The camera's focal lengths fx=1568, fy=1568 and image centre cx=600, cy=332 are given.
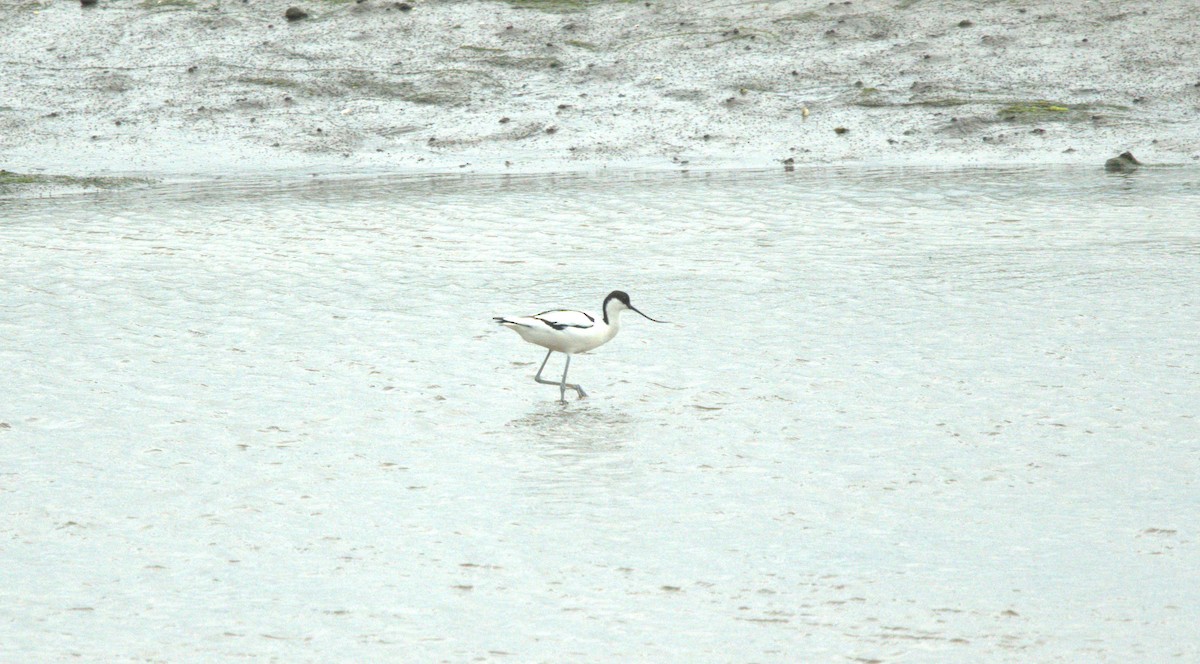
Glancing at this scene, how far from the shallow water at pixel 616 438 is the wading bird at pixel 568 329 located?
23 centimetres

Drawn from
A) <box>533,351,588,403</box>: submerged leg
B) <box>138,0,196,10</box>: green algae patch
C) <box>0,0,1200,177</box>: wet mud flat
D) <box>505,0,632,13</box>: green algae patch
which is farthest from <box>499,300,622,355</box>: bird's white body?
<box>138,0,196,10</box>: green algae patch

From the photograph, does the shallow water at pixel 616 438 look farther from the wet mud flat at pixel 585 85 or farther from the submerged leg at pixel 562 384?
the wet mud flat at pixel 585 85

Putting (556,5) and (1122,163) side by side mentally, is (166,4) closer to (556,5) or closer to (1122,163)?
(556,5)

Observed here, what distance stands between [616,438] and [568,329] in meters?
1.19

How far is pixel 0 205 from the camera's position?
1509 cm

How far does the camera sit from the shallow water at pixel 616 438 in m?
5.62

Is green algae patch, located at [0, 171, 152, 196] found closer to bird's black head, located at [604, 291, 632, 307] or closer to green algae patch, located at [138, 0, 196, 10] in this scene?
green algae patch, located at [138, 0, 196, 10]

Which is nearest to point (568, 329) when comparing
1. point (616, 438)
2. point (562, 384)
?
point (562, 384)

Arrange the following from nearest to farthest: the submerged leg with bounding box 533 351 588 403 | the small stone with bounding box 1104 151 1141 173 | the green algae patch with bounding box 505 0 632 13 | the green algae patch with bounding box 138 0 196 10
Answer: the submerged leg with bounding box 533 351 588 403 → the small stone with bounding box 1104 151 1141 173 → the green algae patch with bounding box 505 0 632 13 → the green algae patch with bounding box 138 0 196 10

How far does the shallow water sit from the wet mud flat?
10.8 ft

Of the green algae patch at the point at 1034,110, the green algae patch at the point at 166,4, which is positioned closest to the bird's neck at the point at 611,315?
the green algae patch at the point at 1034,110

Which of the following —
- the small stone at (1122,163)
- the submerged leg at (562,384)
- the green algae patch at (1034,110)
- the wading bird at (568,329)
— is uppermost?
the green algae patch at (1034,110)

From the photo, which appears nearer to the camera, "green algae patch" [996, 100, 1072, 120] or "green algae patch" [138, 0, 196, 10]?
"green algae patch" [996, 100, 1072, 120]

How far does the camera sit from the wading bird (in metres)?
8.93
